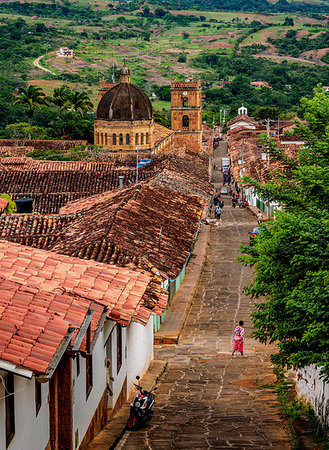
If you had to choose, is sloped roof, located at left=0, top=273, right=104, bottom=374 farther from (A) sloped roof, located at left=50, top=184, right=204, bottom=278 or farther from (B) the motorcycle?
(A) sloped roof, located at left=50, top=184, right=204, bottom=278

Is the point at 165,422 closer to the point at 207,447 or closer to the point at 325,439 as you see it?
the point at 207,447

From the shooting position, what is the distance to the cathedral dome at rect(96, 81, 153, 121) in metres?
60.8

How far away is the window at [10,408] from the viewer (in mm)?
7446

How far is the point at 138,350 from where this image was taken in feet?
49.1

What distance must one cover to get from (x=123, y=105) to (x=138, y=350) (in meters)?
47.3

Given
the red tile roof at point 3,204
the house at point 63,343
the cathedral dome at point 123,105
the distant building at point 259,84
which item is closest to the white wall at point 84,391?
the house at point 63,343

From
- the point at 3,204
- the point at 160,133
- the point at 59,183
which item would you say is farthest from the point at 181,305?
the point at 160,133

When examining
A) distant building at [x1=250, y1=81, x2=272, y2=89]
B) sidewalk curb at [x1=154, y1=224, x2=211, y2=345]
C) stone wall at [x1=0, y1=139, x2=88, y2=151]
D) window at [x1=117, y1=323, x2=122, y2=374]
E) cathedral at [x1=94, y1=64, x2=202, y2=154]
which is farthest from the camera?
distant building at [x1=250, y1=81, x2=272, y2=89]

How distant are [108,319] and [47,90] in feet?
345

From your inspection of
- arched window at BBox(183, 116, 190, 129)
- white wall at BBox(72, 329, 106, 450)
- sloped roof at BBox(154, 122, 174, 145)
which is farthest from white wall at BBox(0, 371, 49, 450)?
arched window at BBox(183, 116, 190, 129)

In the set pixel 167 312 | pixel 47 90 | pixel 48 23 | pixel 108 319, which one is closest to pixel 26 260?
pixel 108 319

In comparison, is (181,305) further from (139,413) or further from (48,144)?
(48,144)

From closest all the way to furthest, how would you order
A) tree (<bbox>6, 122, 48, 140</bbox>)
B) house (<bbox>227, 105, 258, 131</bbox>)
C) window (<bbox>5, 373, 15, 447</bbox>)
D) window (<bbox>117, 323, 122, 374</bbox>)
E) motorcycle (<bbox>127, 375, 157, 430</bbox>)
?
1. window (<bbox>5, 373, 15, 447</bbox>)
2. motorcycle (<bbox>127, 375, 157, 430</bbox>)
3. window (<bbox>117, 323, 122, 374</bbox>)
4. tree (<bbox>6, 122, 48, 140</bbox>)
5. house (<bbox>227, 105, 258, 131</bbox>)

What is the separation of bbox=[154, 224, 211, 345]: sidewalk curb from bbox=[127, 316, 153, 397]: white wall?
2241 millimetres
